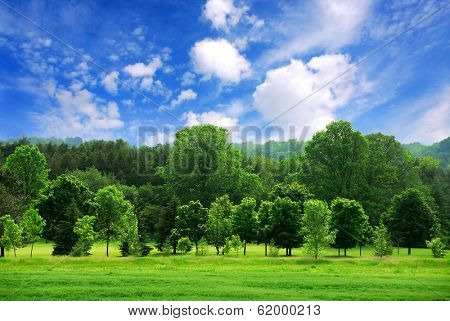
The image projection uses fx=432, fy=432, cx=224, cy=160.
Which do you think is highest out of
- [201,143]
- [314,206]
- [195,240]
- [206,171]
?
[201,143]

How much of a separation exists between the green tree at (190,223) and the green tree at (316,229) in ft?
39.5

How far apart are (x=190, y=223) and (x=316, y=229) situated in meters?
14.2

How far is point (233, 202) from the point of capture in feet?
204

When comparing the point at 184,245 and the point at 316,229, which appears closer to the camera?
the point at 316,229

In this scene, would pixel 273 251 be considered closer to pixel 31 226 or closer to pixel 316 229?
pixel 316 229

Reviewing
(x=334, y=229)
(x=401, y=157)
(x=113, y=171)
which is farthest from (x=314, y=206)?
(x=113, y=171)

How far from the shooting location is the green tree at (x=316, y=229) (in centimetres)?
3678

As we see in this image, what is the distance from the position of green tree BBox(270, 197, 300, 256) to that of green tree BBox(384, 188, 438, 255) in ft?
40.6

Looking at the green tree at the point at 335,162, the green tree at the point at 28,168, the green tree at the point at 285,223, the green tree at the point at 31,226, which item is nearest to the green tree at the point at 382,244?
the green tree at the point at 285,223

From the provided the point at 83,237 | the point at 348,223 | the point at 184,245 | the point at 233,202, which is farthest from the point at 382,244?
the point at 83,237

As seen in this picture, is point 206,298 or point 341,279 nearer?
point 206,298

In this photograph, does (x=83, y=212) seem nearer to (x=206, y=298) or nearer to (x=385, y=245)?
(x=385, y=245)

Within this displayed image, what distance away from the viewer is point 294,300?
1747 centimetres

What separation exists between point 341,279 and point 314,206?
15381mm
